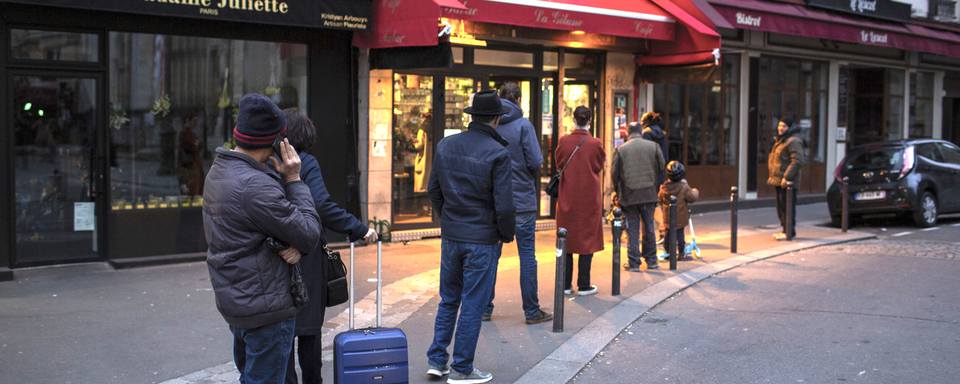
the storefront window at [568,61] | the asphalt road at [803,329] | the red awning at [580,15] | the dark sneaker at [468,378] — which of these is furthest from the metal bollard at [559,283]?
the storefront window at [568,61]

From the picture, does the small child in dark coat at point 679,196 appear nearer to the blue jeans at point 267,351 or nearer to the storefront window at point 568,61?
the storefront window at point 568,61

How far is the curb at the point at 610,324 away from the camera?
526cm

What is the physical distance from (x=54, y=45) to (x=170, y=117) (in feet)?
4.58

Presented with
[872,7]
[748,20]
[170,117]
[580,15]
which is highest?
[872,7]

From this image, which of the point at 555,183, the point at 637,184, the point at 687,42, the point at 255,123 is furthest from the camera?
the point at 687,42

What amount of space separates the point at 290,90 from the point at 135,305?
3.91m

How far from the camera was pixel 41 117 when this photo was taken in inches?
335

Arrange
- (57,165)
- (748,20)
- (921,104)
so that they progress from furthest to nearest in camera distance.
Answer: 1. (921,104)
2. (748,20)
3. (57,165)

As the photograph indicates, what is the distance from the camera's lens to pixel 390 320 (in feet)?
21.7

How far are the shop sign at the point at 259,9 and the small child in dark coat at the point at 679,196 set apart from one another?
13.5 ft

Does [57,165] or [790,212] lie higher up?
[57,165]

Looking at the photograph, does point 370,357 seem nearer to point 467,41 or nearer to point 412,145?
point 467,41

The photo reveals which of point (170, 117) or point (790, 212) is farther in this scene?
point (790, 212)

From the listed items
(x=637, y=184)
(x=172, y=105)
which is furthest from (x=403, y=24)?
(x=637, y=184)
